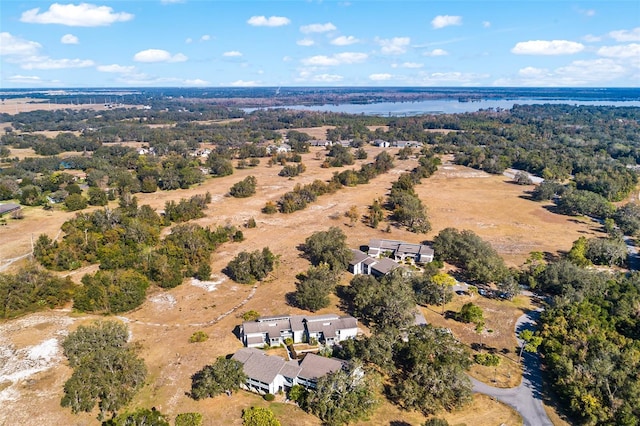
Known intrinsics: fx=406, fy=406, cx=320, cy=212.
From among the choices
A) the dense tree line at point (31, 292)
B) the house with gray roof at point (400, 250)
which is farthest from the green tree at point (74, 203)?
the house with gray roof at point (400, 250)

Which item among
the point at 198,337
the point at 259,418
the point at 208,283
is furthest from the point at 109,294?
the point at 259,418

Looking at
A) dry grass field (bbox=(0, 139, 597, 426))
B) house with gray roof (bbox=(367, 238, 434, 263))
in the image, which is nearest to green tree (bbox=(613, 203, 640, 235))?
dry grass field (bbox=(0, 139, 597, 426))

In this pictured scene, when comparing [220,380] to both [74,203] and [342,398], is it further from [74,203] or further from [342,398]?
[74,203]

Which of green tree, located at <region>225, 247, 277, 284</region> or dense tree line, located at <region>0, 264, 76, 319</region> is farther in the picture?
green tree, located at <region>225, 247, 277, 284</region>

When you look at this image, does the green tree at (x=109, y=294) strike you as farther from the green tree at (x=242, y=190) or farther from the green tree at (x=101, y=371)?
the green tree at (x=242, y=190)

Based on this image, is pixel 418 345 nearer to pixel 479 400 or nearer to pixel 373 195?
pixel 479 400

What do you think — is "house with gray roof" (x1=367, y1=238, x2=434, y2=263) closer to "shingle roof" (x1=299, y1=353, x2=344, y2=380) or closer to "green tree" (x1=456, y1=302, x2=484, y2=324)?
"green tree" (x1=456, y1=302, x2=484, y2=324)
